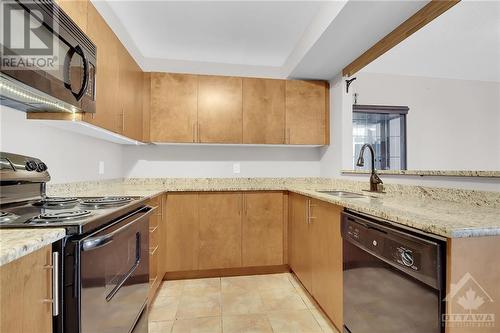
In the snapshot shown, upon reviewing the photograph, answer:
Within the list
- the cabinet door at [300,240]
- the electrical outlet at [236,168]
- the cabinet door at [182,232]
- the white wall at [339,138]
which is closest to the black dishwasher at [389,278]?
the cabinet door at [300,240]

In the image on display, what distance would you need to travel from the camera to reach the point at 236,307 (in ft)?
6.47

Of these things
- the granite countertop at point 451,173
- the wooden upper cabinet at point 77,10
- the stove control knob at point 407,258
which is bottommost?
the stove control knob at point 407,258

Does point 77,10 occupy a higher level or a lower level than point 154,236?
higher

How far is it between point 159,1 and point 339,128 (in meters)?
2.09

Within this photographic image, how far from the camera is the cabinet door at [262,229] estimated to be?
255 centimetres

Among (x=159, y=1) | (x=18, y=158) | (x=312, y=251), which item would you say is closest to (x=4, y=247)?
(x=18, y=158)

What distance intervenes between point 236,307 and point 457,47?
9.20 feet

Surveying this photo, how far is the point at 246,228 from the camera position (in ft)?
8.38

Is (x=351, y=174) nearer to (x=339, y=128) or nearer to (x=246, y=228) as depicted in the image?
(x=339, y=128)

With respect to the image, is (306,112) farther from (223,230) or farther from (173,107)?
(223,230)

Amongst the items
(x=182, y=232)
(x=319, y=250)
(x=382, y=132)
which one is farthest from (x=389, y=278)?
(x=382, y=132)

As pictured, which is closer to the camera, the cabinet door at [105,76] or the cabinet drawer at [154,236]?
the cabinet door at [105,76]

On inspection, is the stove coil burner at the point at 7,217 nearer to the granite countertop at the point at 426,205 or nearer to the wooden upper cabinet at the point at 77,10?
the granite countertop at the point at 426,205

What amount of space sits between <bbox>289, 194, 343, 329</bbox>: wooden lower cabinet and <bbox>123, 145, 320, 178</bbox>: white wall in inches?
31.2
